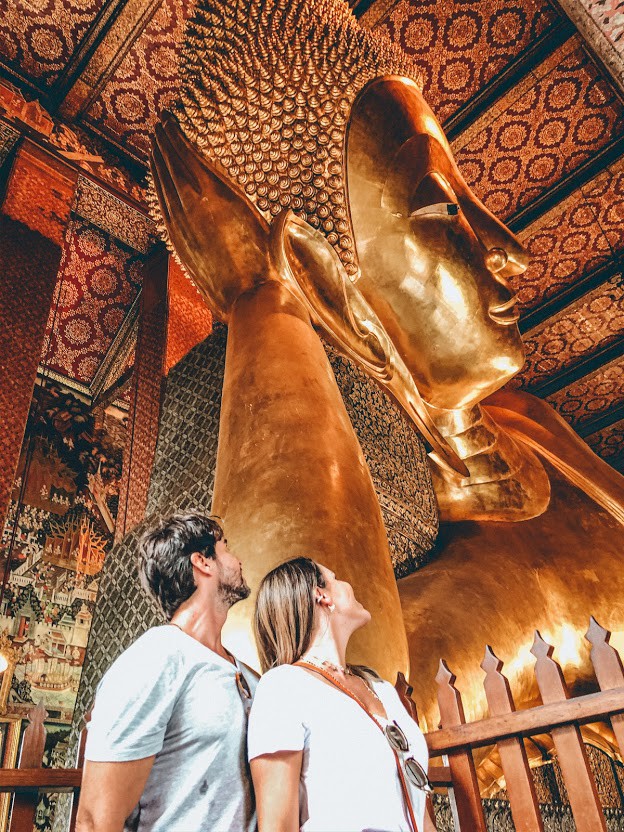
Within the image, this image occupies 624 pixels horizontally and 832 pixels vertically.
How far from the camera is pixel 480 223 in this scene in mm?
1978

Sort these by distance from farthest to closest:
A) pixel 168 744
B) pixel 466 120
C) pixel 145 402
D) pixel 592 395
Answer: pixel 592 395
pixel 466 120
pixel 145 402
pixel 168 744

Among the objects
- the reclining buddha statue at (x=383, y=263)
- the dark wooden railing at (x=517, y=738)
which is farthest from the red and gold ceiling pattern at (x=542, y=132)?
the dark wooden railing at (x=517, y=738)

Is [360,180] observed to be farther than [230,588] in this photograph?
Yes

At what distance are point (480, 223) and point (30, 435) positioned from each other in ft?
7.59

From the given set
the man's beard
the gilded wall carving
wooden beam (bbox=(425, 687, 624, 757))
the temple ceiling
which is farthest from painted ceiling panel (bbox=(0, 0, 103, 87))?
wooden beam (bbox=(425, 687, 624, 757))

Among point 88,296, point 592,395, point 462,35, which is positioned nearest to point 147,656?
point 88,296

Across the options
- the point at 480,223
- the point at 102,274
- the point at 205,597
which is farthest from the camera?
the point at 102,274

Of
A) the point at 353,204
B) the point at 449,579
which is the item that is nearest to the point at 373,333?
the point at 353,204

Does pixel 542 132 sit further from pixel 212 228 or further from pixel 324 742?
pixel 324 742

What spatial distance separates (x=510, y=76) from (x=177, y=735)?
2849 mm

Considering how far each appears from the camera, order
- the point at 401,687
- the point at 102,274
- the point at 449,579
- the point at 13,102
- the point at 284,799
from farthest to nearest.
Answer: the point at 102,274, the point at 13,102, the point at 449,579, the point at 401,687, the point at 284,799

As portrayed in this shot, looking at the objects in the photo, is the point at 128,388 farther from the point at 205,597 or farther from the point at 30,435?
the point at 205,597

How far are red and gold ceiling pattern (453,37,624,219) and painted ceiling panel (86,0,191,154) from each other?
1.25 m

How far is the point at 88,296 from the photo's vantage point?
306 cm
